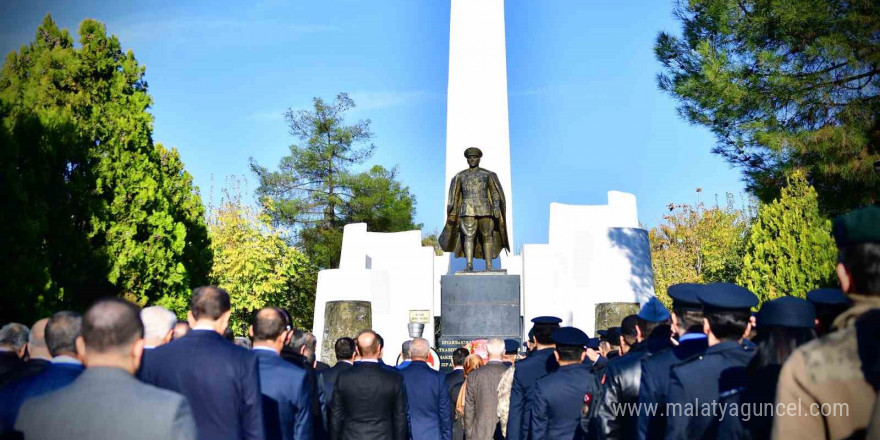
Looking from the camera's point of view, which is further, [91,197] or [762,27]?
[91,197]

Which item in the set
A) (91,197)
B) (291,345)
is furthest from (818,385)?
(91,197)

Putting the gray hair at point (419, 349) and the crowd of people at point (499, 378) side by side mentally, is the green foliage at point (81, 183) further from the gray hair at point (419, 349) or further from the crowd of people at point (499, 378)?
the gray hair at point (419, 349)

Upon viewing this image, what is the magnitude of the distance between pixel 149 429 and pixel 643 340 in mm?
3358

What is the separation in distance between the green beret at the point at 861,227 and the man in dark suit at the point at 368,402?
410cm

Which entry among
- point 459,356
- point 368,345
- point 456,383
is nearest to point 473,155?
point 459,356

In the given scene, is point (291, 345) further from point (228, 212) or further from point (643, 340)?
point (228, 212)

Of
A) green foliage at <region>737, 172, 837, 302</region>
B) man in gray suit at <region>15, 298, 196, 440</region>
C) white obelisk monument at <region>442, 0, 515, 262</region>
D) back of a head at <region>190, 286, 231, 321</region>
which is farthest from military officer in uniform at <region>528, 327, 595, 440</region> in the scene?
white obelisk monument at <region>442, 0, 515, 262</region>

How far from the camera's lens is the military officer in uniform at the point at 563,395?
5902 mm

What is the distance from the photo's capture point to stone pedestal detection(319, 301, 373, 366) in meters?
18.0

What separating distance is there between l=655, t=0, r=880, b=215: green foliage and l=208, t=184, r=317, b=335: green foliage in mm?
16668

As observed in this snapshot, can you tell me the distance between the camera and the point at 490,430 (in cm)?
742

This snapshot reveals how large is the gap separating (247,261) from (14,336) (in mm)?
24301

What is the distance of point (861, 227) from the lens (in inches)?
105

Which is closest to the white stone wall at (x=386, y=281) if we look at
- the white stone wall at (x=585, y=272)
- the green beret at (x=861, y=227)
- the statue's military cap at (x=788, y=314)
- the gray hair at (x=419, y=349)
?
the white stone wall at (x=585, y=272)
